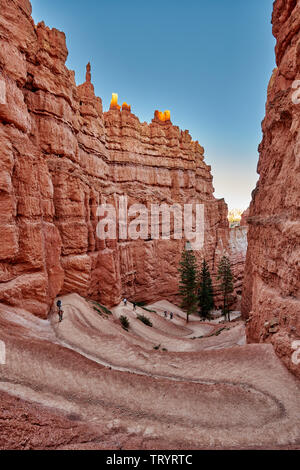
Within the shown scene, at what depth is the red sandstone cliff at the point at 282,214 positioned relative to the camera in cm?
952

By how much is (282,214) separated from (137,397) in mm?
10908

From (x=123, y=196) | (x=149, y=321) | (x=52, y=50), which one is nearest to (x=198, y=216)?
(x=123, y=196)

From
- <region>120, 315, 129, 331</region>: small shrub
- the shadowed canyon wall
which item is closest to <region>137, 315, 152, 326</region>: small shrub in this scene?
<region>120, 315, 129, 331</region>: small shrub

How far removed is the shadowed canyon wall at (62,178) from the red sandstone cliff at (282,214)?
13803 mm

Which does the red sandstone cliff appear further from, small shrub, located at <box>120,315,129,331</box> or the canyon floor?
small shrub, located at <box>120,315,129,331</box>

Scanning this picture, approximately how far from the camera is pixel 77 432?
5.41 metres

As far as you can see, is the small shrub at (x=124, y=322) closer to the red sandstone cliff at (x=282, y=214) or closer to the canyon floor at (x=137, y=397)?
the canyon floor at (x=137, y=397)

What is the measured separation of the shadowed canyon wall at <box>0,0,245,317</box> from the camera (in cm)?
1373

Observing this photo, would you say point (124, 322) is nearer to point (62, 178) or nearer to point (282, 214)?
point (62, 178)

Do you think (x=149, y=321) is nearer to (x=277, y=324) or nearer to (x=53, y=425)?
(x=277, y=324)

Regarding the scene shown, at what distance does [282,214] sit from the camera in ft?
38.2

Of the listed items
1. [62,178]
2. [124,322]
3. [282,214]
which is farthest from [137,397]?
→ [62,178]

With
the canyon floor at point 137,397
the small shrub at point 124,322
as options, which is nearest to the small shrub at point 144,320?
the small shrub at point 124,322
